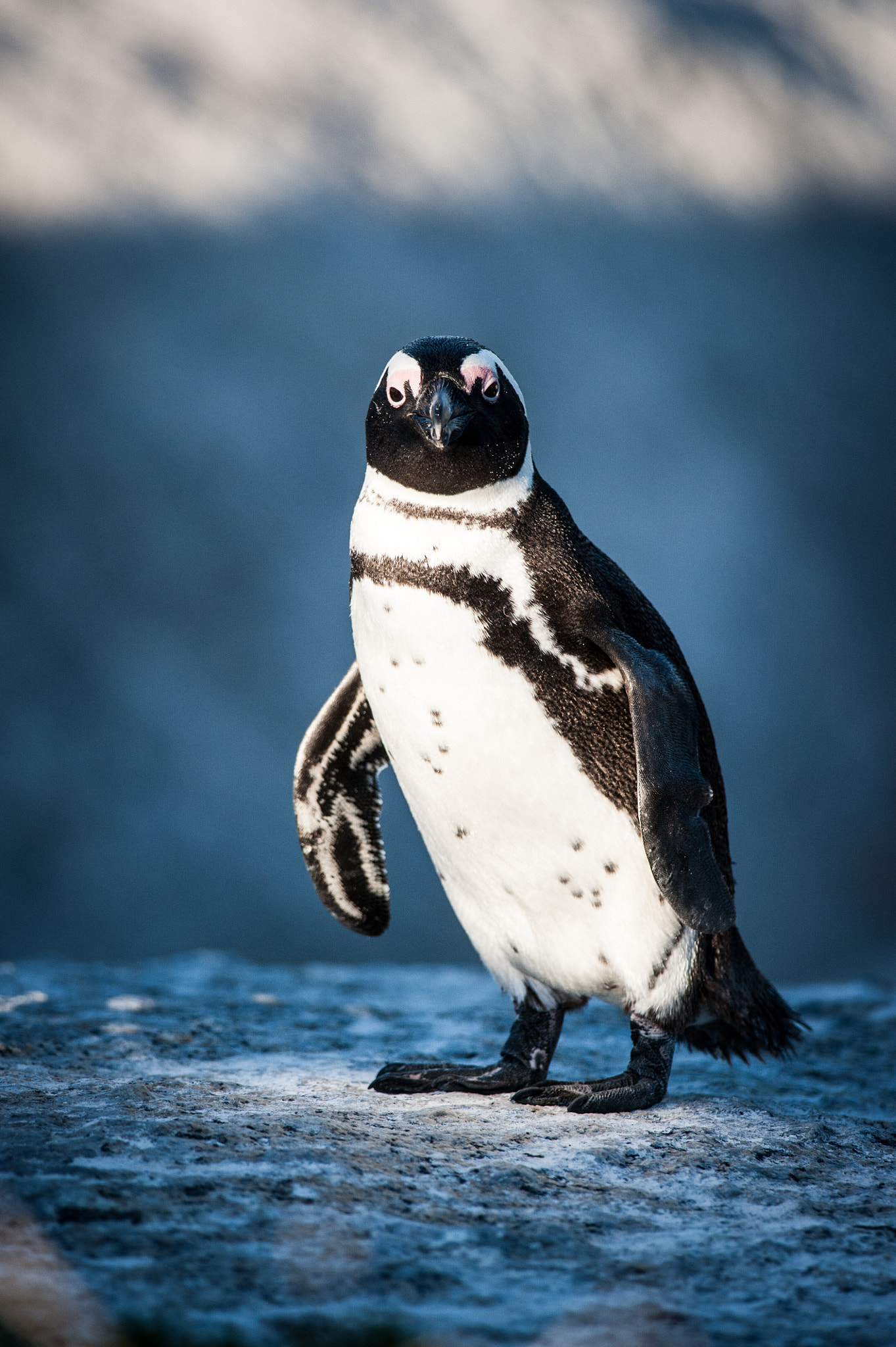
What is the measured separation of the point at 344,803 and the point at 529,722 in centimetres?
49

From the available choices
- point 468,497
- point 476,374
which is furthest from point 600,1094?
point 476,374

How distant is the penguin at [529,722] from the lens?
1.43 meters

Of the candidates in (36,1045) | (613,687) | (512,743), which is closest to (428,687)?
(512,743)

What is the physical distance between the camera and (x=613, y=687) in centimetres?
149

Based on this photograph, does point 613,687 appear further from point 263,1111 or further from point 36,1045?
point 36,1045

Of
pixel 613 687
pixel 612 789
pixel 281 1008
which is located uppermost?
pixel 613 687

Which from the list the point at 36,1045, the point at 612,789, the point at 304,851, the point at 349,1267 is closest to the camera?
the point at 349,1267

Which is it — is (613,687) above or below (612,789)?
above

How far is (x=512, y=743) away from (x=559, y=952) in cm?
30

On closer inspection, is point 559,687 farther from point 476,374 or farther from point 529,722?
point 476,374

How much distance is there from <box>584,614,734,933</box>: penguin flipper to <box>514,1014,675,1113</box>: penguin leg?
0.74ft

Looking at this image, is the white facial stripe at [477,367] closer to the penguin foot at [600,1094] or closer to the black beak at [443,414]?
the black beak at [443,414]

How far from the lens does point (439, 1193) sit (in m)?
1.15

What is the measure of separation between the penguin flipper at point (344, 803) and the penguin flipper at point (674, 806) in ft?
1.71
